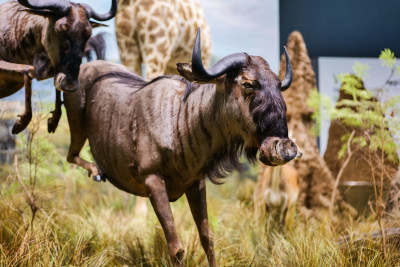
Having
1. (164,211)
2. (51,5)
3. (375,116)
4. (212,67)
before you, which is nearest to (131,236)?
(164,211)

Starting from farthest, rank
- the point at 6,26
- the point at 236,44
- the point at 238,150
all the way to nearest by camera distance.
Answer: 1. the point at 236,44
2. the point at 6,26
3. the point at 238,150

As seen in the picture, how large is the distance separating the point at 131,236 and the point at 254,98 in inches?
112

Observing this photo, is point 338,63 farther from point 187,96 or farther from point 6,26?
point 6,26

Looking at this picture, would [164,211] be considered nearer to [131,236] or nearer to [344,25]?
[131,236]

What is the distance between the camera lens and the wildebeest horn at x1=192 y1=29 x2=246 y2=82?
224 centimetres

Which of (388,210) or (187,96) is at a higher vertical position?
(187,96)

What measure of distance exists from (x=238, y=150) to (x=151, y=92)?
27.9 inches

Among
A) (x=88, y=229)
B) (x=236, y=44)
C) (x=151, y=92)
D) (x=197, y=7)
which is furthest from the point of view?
(x=236, y=44)

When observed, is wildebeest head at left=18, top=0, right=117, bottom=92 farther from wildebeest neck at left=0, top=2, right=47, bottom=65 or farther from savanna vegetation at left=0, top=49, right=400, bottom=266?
savanna vegetation at left=0, top=49, right=400, bottom=266

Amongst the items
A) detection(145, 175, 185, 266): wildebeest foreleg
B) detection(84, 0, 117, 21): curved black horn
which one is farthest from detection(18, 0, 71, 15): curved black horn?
detection(145, 175, 185, 266): wildebeest foreleg

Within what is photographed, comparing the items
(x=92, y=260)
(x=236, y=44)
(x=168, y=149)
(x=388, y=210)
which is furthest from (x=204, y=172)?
(x=236, y=44)

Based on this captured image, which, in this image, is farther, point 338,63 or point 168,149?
point 338,63

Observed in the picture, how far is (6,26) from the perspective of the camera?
3.09 m

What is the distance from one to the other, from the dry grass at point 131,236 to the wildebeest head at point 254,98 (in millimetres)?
1347
